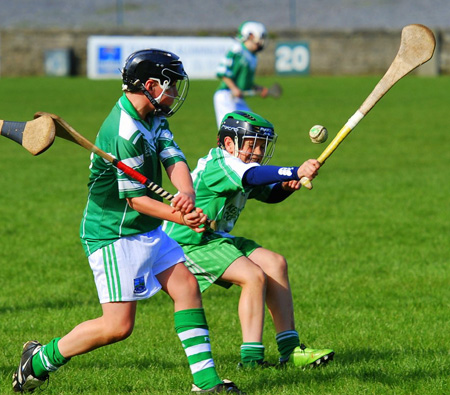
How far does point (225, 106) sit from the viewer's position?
44.3 feet

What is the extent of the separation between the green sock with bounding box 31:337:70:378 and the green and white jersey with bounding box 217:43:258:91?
9.53 m

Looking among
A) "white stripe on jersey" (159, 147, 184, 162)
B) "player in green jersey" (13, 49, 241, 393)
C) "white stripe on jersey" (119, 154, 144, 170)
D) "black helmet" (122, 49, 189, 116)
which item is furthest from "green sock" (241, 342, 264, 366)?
"black helmet" (122, 49, 189, 116)

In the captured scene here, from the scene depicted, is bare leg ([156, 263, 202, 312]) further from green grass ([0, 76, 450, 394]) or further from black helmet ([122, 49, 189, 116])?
black helmet ([122, 49, 189, 116])

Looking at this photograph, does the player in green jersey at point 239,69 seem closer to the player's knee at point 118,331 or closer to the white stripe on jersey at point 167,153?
the white stripe on jersey at point 167,153

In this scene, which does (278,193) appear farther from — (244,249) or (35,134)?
(35,134)

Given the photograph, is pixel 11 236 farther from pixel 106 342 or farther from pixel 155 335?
pixel 106 342

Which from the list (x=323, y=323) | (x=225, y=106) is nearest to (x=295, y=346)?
(x=323, y=323)

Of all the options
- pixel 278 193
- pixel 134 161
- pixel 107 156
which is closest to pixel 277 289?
pixel 278 193

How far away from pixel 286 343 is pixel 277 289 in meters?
0.30

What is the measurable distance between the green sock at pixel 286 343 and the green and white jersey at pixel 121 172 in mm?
1117

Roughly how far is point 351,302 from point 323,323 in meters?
0.62

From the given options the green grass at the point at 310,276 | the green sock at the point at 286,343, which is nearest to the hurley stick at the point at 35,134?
the green grass at the point at 310,276

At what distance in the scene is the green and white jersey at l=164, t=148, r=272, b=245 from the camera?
4.79m

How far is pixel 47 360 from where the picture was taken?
4.28 metres
